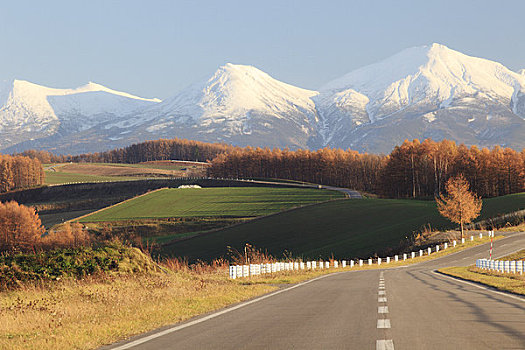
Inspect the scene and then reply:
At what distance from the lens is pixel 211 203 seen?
125812 millimetres

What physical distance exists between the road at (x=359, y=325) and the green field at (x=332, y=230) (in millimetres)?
47688

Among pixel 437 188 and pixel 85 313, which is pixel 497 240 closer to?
pixel 85 313

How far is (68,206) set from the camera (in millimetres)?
149500

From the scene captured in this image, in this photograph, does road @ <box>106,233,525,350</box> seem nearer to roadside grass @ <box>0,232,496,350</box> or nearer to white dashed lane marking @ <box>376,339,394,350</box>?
white dashed lane marking @ <box>376,339,394,350</box>

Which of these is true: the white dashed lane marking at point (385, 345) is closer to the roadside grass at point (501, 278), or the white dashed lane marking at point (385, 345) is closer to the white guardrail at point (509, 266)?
the roadside grass at point (501, 278)

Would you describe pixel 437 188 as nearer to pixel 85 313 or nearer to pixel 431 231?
pixel 431 231

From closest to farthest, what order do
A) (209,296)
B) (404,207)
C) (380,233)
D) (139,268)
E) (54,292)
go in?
(54,292) → (209,296) → (139,268) → (380,233) → (404,207)

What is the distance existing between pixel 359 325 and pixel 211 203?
374 ft

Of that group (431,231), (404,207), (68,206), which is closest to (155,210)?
(68,206)

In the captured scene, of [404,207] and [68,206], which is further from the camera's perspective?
[68,206]

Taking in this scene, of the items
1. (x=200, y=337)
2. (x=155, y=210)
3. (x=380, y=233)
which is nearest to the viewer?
(x=200, y=337)

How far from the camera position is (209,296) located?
19766mm

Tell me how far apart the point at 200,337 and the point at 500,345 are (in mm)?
5532

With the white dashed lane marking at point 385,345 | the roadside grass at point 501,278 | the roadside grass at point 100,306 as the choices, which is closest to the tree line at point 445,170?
the roadside grass at point 501,278
